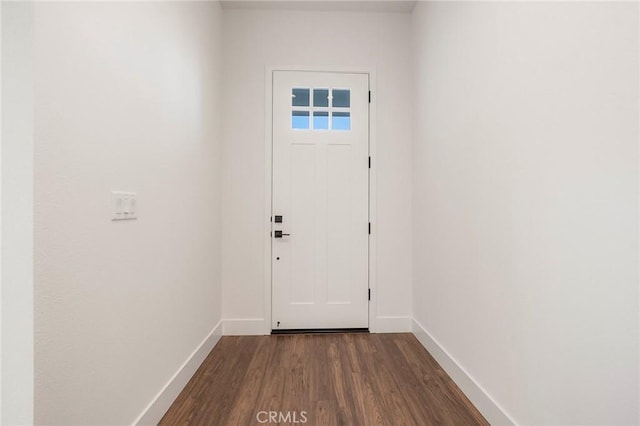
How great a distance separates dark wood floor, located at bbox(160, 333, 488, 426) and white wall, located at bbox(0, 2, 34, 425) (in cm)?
116

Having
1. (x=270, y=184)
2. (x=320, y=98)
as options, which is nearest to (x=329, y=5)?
(x=320, y=98)

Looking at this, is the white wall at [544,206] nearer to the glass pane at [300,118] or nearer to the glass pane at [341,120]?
the glass pane at [341,120]

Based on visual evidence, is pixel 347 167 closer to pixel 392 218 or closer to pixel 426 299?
pixel 392 218

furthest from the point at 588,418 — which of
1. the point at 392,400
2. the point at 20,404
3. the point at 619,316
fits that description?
the point at 20,404

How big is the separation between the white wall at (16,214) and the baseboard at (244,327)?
2092mm

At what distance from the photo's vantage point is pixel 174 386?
1.78 meters

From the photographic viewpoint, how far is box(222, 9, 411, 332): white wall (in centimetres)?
277

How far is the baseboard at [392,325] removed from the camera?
278 centimetres

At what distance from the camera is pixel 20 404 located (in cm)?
70

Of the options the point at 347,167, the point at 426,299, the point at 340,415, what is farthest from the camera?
the point at 347,167

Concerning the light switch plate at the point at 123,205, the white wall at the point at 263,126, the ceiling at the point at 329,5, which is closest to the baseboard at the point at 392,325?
the white wall at the point at 263,126

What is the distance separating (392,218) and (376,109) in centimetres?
107

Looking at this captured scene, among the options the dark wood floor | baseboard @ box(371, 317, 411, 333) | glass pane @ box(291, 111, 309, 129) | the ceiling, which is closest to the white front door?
glass pane @ box(291, 111, 309, 129)

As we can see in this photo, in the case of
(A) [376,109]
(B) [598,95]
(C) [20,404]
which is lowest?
(C) [20,404]
